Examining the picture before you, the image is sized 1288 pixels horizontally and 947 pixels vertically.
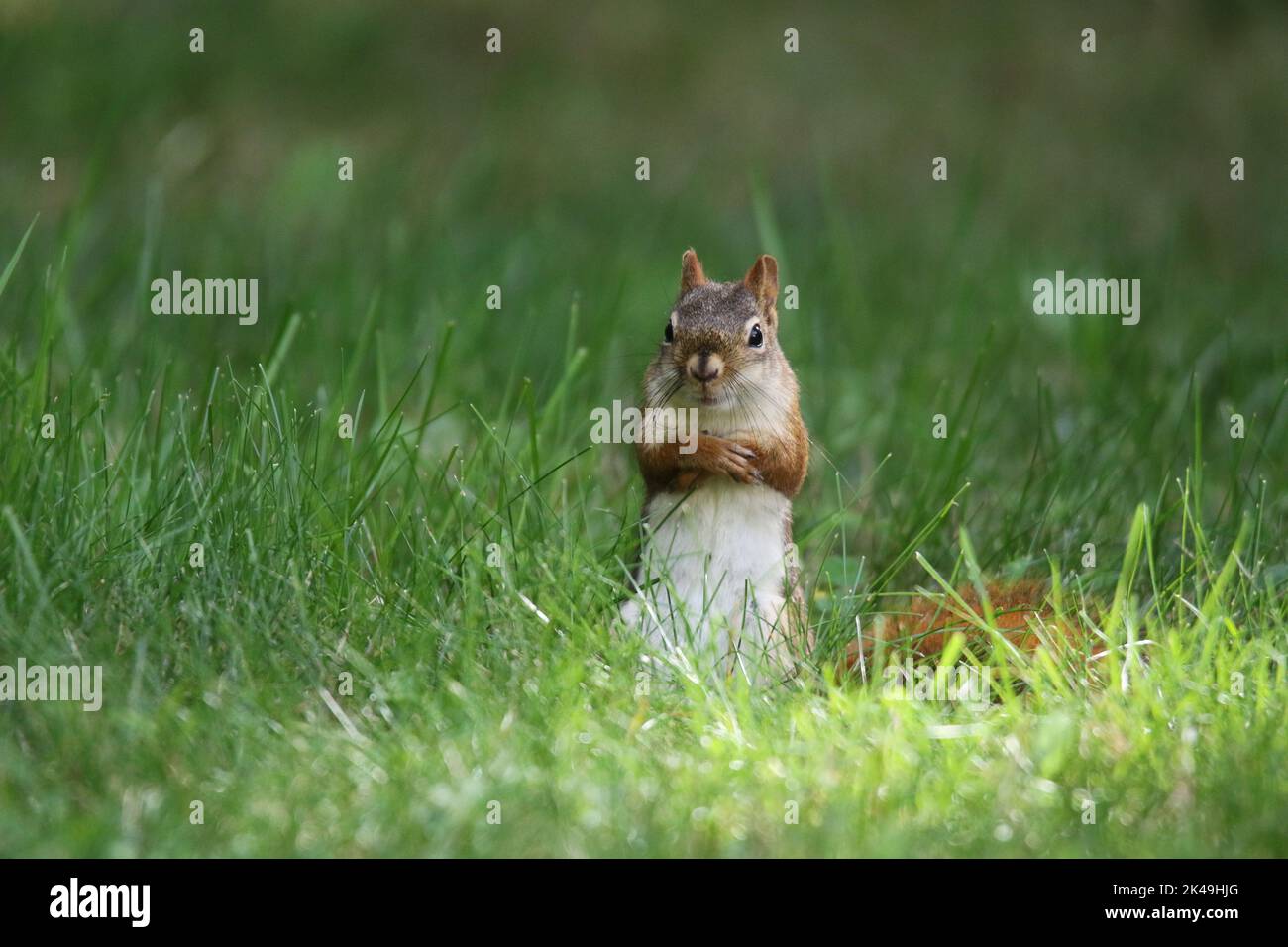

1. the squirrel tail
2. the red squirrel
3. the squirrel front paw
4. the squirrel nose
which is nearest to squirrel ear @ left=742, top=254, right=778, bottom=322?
the red squirrel

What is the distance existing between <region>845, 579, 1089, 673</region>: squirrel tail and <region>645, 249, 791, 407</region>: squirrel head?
0.65 metres

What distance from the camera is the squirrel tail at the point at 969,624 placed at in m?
3.50

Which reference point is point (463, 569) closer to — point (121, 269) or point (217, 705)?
point (217, 705)

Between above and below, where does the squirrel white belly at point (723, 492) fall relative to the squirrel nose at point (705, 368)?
below

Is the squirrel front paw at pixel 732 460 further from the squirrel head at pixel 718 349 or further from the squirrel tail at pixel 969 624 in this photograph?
the squirrel tail at pixel 969 624

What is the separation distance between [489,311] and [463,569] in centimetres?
236

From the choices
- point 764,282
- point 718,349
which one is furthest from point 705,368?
point 764,282

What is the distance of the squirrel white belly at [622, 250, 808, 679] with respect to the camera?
141 inches

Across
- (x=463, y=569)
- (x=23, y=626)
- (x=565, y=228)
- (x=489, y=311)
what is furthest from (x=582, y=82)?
(x=23, y=626)

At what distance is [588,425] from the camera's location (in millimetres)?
4910

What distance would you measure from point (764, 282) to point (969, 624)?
40.9 inches

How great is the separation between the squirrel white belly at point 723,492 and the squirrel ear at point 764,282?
0.13 metres

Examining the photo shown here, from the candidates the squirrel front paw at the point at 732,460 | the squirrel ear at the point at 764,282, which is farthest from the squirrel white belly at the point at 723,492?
the squirrel ear at the point at 764,282

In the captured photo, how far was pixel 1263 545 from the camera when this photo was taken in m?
4.08
